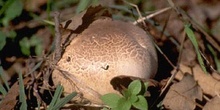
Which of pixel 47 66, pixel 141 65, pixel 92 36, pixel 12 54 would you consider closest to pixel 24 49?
pixel 12 54

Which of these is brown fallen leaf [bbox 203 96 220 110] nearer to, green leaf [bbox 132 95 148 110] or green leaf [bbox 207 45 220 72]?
green leaf [bbox 132 95 148 110]

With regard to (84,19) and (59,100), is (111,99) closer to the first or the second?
(59,100)

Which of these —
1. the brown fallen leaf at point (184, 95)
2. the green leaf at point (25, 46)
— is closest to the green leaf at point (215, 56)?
the brown fallen leaf at point (184, 95)

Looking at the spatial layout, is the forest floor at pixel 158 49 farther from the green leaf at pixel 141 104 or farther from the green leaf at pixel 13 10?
the green leaf at pixel 141 104

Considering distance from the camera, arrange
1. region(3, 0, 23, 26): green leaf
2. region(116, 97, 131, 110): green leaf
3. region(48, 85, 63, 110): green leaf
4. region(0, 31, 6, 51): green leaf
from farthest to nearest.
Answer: region(3, 0, 23, 26): green leaf, region(0, 31, 6, 51): green leaf, region(48, 85, 63, 110): green leaf, region(116, 97, 131, 110): green leaf

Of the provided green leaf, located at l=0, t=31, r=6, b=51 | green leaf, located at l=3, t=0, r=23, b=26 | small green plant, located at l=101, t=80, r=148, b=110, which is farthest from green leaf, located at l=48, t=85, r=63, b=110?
green leaf, located at l=3, t=0, r=23, b=26

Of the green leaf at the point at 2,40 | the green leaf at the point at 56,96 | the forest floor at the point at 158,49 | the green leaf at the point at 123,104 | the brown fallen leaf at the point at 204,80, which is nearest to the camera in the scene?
the green leaf at the point at 123,104

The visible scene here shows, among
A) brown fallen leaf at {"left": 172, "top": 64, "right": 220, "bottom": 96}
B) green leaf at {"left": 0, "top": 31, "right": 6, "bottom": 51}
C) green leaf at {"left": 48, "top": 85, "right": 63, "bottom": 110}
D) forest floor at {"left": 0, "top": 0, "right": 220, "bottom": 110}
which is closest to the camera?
green leaf at {"left": 48, "top": 85, "right": 63, "bottom": 110}
